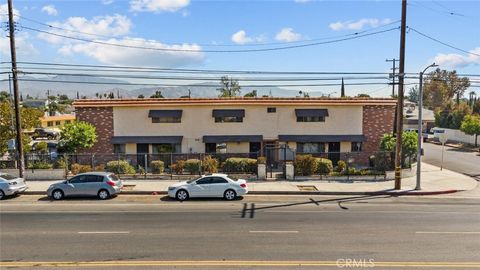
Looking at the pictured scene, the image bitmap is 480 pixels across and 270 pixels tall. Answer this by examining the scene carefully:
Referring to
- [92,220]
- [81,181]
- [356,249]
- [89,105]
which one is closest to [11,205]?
[81,181]

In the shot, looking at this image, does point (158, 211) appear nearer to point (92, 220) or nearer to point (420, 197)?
point (92, 220)

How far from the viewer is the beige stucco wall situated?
3247 centimetres

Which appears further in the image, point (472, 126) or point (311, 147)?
point (472, 126)

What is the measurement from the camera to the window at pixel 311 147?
108ft

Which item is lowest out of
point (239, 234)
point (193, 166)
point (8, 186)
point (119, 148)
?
point (239, 234)

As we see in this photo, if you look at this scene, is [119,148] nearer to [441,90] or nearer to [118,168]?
[118,168]

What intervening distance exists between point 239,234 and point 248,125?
66.7 ft

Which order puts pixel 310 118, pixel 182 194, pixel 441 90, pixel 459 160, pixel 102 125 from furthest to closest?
pixel 441 90
pixel 459 160
pixel 310 118
pixel 102 125
pixel 182 194

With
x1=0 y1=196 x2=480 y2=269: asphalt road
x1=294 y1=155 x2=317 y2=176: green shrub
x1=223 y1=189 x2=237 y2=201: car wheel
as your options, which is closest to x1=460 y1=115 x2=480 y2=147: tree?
x1=294 y1=155 x2=317 y2=176: green shrub

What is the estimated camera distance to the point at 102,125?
105 feet

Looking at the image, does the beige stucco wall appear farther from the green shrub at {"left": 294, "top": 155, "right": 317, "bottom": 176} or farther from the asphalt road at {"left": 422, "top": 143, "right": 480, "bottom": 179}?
the asphalt road at {"left": 422, "top": 143, "right": 480, "bottom": 179}

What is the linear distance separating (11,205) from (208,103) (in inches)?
664

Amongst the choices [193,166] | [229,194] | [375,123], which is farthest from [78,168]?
[375,123]

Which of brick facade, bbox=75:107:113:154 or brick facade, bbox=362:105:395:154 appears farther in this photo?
brick facade, bbox=362:105:395:154
